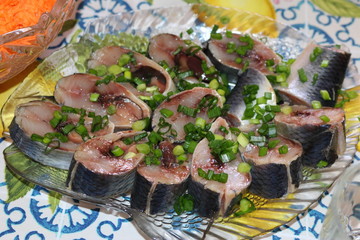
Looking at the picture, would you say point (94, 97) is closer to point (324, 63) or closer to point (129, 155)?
point (129, 155)

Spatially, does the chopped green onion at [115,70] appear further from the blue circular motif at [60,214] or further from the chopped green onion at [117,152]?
the blue circular motif at [60,214]

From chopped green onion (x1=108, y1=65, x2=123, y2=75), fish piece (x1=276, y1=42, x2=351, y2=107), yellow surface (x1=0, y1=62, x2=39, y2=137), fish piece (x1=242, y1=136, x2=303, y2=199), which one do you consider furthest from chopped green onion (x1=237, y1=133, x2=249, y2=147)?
yellow surface (x1=0, y1=62, x2=39, y2=137)

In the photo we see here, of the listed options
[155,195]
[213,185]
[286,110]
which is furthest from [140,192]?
[286,110]

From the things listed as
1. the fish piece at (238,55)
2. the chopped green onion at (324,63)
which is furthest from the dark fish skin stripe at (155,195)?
the chopped green onion at (324,63)

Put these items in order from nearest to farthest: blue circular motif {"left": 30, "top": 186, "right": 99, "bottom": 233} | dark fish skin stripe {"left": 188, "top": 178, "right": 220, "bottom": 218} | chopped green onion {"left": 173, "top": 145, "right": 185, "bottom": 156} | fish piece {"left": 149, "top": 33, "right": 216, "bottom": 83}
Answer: dark fish skin stripe {"left": 188, "top": 178, "right": 220, "bottom": 218} < chopped green onion {"left": 173, "top": 145, "right": 185, "bottom": 156} < blue circular motif {"left": 30, "top": 186, "right": 99, "bottom": 233} < fish piece {"left": 149, "top": 33, "right": 216, "bottom": 83}

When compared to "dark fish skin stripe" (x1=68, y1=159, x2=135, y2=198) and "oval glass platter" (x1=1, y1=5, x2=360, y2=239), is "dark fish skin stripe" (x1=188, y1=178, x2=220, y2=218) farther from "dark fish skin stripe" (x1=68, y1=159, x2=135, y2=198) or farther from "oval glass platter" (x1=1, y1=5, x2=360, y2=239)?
"dark fish skin stripe" (x1=68, y1=159, x2=135, y2=198)

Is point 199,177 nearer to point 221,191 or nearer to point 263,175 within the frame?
point 221,191

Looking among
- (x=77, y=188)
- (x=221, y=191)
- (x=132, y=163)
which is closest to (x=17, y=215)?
(x=77, y=188)
